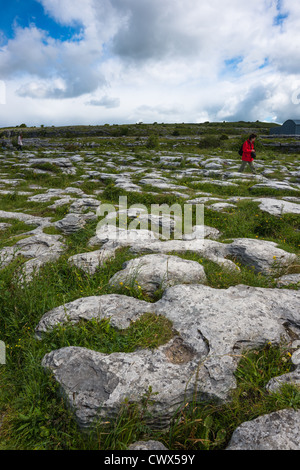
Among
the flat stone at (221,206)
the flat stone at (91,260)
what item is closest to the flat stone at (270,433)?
the flat stone at (91,260)

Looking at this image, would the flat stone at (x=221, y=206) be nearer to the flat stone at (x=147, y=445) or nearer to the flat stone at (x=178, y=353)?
the flat stone at (x=178, y=353)

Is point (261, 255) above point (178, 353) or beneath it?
above

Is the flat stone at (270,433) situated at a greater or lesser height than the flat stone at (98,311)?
lesser

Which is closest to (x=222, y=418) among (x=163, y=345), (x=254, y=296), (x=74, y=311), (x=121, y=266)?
(x=163, y=345)

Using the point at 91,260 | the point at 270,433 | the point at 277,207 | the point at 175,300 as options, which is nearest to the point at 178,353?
the point at 175,300

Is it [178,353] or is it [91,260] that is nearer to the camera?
[178,353]

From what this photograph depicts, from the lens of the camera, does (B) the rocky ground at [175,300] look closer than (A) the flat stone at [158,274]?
Yes

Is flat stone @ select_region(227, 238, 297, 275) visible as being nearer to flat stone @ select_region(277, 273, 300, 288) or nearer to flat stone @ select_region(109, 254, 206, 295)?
flat stone @ select_region(277, 273, 300, 288)

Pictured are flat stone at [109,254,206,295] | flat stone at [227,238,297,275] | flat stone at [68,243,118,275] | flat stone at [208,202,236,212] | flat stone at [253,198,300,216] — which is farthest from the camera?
flat stone at [208,202,236,212]

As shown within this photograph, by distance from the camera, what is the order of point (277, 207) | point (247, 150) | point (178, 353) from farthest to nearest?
point (247, 150) → point (277, 207) → point (178, 353)

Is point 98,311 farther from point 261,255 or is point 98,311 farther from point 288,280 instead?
point 261,255

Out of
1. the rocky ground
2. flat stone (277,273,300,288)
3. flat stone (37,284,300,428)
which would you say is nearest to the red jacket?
the rocky ground

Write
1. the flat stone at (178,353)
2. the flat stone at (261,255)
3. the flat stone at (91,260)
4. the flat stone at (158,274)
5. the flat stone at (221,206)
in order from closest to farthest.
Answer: the flat stone at (178,353), the flat stone at (158,274), the flat stone at (91,260), the flat stone at (261,255), the flat stone at (221,206)

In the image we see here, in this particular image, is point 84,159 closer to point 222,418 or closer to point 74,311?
point 74,311
